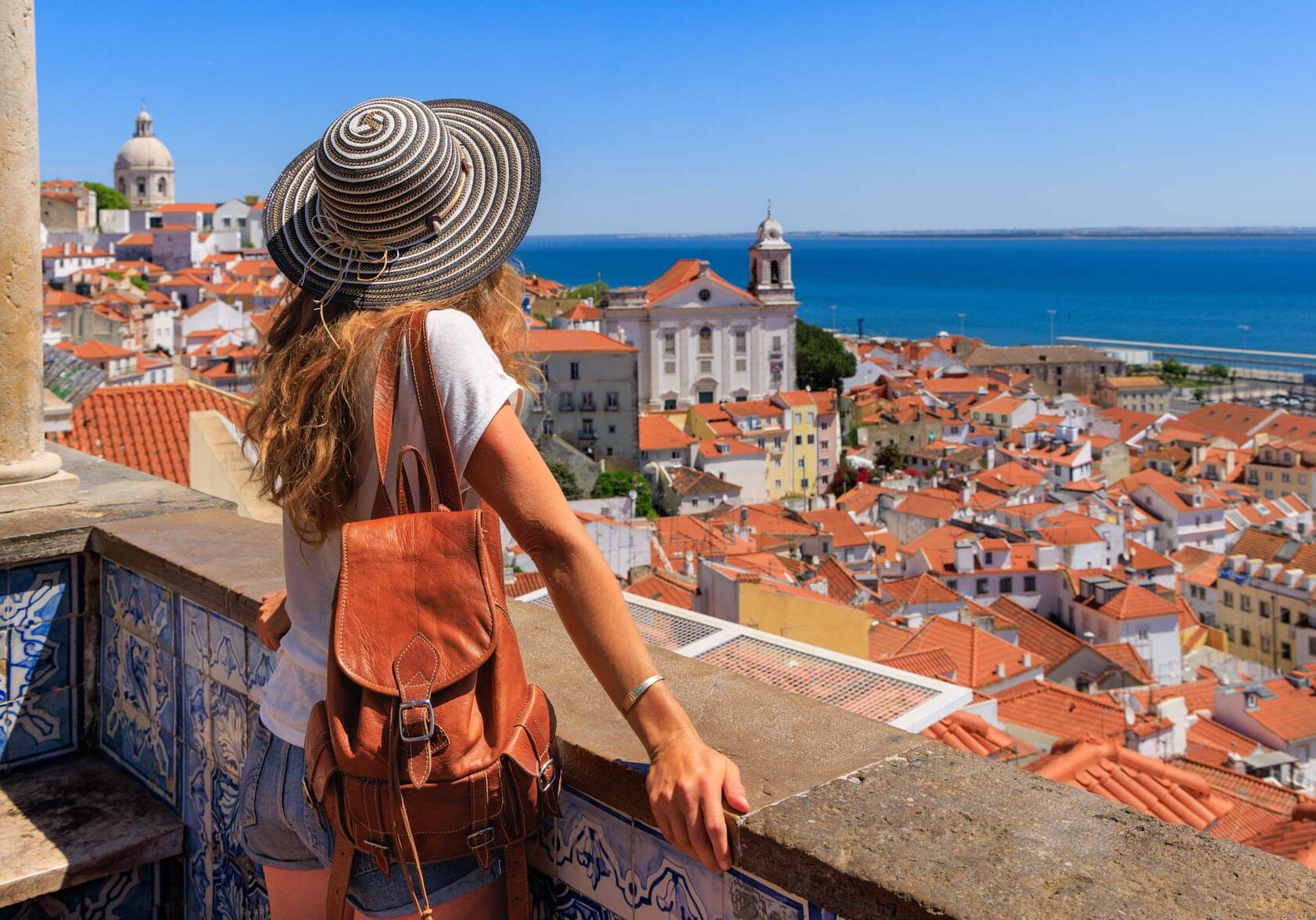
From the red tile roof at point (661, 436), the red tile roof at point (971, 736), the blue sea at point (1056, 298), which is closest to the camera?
the red tile roof at point (971, 736)

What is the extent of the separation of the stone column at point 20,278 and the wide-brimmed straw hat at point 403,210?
4.62ft

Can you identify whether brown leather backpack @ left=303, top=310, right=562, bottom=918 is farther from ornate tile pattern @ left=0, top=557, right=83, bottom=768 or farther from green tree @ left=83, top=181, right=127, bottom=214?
green tree @ left=83, top=181, right=127, bottom=214

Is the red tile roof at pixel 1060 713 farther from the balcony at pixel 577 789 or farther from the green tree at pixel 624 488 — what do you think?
the green tree at pixel 624 488

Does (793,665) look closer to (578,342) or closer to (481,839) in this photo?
(481,839)

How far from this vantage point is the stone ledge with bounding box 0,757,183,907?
1998mm

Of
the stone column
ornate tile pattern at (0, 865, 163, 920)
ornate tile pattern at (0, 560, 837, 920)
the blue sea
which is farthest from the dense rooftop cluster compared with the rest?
the blue sea

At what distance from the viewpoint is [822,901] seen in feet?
3.66

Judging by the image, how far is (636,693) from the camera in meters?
1.20

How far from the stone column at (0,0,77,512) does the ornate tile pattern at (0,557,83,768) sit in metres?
0.22

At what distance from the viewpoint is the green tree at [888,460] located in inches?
1759

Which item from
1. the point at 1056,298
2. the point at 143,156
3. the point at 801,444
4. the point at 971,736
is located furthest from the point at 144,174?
the point at 1056,298

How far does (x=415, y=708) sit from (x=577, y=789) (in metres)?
0.33

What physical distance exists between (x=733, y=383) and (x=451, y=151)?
4736 cm

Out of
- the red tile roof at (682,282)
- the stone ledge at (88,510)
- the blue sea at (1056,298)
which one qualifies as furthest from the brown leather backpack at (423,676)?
the blue sea at (1056,298)
